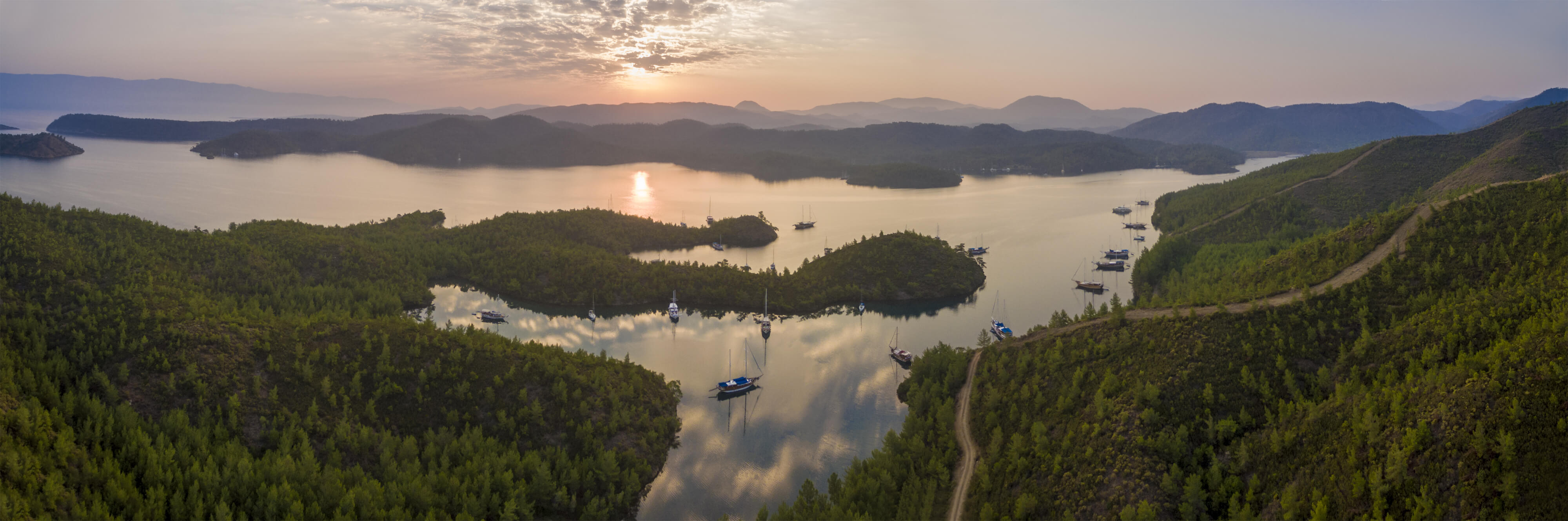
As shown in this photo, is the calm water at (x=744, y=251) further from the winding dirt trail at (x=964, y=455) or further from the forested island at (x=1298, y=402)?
the winding dirt trail at (x=964, y=455)

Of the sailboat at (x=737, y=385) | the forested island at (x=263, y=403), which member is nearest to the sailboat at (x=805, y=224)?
the sailboat at (x=737, y=385)

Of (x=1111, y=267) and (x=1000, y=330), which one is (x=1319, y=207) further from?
(x=1000, y=330)

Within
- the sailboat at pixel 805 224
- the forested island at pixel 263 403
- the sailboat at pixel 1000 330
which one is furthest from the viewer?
the sailboat at pixel 805 224

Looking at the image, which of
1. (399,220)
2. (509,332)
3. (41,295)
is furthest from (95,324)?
(399,220)

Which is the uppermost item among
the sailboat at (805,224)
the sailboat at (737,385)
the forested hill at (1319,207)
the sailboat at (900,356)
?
the forested hill at (1319,207)

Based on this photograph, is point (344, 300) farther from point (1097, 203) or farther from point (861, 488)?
point (1097, 203)

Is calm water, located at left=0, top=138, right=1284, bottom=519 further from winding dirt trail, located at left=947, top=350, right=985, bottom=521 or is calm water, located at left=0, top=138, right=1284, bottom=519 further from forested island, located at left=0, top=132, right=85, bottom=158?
forested island, located at left=0, top=132, right=85, bottom=158
